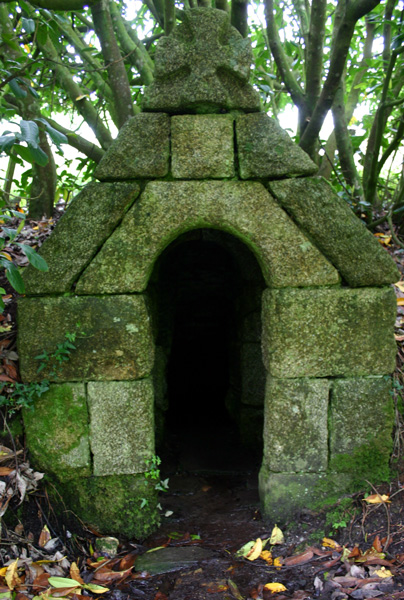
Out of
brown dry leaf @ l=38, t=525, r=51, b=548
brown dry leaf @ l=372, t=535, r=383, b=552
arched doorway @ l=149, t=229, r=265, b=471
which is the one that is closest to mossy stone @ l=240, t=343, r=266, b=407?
arched doorway @ l=149, t=229, r=265, b=471

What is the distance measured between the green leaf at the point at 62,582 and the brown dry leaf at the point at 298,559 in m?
1.11

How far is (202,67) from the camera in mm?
2656

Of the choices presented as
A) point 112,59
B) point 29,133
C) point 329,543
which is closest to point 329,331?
point 329,543

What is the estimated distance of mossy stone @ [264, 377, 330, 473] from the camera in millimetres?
2758

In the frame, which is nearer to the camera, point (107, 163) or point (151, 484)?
point (107, 163)

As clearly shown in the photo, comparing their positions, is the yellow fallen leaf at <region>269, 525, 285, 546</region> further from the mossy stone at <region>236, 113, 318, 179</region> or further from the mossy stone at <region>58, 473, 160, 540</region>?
the mossy stone at <region>236, 113, 318, 179</region>

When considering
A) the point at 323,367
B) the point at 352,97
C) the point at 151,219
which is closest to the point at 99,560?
the point at 323,367

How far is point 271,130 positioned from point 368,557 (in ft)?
7.82

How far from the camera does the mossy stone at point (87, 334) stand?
270 cm

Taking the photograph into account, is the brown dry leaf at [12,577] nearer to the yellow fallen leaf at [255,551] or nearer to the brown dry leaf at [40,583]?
the brown dry leaf at [40,583]

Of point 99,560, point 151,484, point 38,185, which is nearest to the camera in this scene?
point 99,560

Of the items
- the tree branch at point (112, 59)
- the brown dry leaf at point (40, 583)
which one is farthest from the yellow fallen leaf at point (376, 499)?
the tree branch at point (112, 59)

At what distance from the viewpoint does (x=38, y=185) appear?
14.4 feet

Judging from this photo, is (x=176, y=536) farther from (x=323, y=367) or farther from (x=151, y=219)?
(x=151, y=219)
